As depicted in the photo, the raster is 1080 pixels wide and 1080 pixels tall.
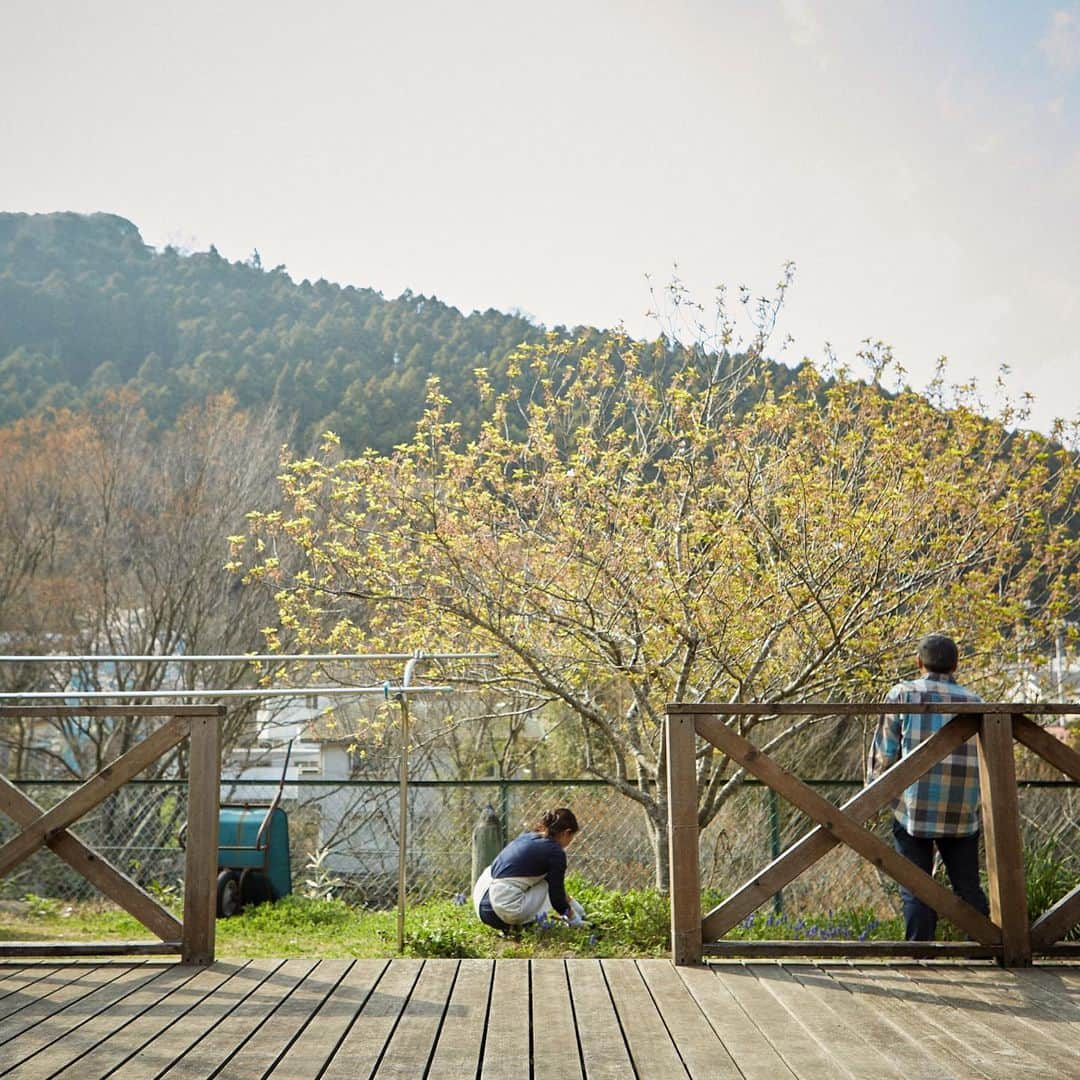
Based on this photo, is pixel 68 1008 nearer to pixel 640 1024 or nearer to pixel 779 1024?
pixel 640 1024

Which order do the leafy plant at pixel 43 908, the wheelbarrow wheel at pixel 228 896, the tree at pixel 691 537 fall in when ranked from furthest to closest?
the leafy plant at pixel 43 908
the wheelbarrow wheel at pixel 228 896
the tree at pixel 691 537

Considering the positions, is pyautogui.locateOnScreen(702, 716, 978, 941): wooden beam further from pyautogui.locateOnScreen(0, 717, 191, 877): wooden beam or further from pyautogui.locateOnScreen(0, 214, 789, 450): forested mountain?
pyautogui.locateOnScreen(0, 214, 789, 450): forested mountain

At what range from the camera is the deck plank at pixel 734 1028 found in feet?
10.5

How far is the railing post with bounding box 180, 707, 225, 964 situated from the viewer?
462 cm

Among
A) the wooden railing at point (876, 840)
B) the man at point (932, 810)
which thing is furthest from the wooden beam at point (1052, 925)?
the man at point (932, 810)

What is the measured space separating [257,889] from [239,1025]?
5830 millimetres

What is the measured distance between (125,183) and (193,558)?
1082 centimetres

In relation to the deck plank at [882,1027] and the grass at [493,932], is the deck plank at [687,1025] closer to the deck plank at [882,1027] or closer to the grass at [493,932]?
the deck plank at [882,1027]

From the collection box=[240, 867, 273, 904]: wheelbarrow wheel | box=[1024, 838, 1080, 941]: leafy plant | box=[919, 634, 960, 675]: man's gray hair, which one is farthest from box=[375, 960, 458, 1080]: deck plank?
box=[240, 867, 273, 904]: wheelbarrow wheel

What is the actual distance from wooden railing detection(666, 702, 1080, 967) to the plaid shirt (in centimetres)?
21

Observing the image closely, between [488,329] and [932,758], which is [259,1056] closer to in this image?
[932,758]

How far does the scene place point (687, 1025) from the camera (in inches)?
144

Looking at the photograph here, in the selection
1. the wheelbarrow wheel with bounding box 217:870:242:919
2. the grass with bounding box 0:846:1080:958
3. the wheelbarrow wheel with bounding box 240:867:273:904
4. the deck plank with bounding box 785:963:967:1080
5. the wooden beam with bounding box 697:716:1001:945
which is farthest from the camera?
→ the wheelbarrow wheel with bounding box 240:867:273:904

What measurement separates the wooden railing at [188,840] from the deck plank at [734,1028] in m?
1.95
